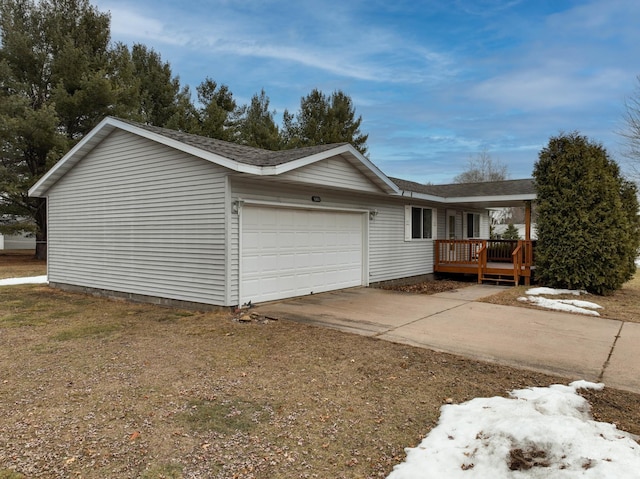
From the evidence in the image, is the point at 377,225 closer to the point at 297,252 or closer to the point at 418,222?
the point at 418,222

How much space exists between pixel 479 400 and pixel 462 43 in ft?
41.7

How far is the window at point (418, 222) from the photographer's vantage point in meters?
13.6

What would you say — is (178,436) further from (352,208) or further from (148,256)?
(352,208)

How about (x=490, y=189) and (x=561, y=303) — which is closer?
(x=561, y=303)

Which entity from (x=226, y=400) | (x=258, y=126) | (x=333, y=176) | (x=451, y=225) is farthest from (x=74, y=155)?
(x=258, y=126)

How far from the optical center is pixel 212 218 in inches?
318

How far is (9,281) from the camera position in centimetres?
1369

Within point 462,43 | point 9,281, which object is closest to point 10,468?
point 9,281

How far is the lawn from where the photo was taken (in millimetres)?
3025

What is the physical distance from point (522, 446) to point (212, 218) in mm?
6409

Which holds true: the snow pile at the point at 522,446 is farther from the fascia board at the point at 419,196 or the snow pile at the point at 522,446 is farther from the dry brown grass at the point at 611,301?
the fascia board at the point at 419,196

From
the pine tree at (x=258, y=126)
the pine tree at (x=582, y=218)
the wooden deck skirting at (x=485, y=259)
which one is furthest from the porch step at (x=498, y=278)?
the pine tree at (x=258, y=126)

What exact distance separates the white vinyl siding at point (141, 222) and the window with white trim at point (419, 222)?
7187mm

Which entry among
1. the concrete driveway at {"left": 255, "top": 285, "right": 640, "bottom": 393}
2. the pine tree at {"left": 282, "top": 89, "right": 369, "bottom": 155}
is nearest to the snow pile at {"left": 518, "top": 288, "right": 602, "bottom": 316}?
the concrete driveway at {"left": 255, "top": 285, "right": 640, "bottom": 393}
